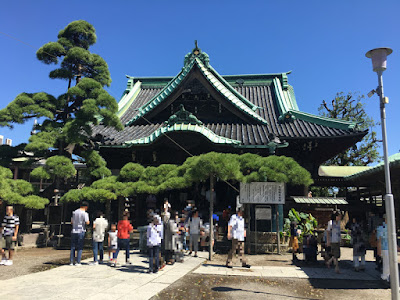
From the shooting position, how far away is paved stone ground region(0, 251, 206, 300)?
6.35m

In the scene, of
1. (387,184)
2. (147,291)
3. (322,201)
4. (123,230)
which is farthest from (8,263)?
(322,201)

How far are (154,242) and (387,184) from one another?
604 centimetres

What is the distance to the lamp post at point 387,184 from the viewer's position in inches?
224

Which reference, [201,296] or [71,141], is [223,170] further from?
[71,141]

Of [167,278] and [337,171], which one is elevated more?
[337,171]

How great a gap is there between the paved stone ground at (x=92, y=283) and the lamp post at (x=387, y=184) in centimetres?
485

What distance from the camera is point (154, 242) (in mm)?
8617

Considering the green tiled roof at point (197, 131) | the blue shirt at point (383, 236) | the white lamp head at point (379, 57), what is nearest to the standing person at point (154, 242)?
the green tiled roof at point (197, 131)

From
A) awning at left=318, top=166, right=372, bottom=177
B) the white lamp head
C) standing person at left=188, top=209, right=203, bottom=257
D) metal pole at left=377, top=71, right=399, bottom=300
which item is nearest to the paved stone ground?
standing person at left=188, top=209, right=203, bottom=257

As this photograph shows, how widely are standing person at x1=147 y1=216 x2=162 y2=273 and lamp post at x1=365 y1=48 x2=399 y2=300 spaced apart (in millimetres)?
5726

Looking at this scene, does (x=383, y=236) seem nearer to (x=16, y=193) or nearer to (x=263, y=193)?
(x=263, y=193)

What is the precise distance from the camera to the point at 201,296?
6.61 m

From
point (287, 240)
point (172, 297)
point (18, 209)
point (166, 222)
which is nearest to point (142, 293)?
point (172, 297)

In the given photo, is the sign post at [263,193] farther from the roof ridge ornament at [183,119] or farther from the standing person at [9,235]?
the standing person at [9,235]
